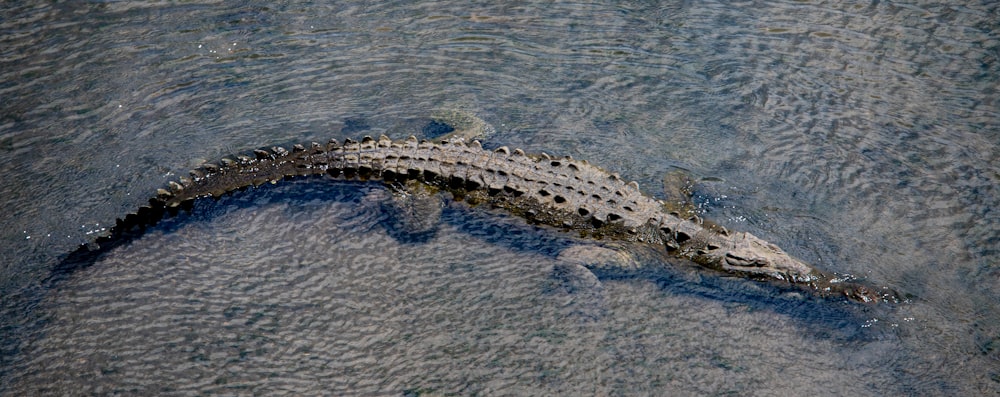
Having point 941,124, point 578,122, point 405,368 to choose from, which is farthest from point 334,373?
point 941,124

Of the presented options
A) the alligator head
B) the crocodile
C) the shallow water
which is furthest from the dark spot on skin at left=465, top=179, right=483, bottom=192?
the alligator head

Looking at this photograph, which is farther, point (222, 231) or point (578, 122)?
point (578, 122)

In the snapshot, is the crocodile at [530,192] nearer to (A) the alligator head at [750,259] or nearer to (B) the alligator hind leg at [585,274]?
(A) the alligator head at [750,259]

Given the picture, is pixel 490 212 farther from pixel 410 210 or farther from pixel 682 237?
pixel 682 237

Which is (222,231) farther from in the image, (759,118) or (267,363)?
(759,118)

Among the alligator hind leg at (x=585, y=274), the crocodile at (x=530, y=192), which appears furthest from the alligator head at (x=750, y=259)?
the alligator hind leg at (x=585, y=274)

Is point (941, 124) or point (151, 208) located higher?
point (941, 124)
